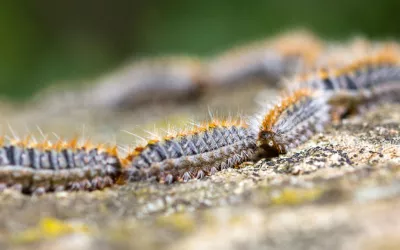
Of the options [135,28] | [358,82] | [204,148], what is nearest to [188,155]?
[204,148]

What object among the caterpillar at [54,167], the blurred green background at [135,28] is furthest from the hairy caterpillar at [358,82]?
the blurred green background at [135,28]

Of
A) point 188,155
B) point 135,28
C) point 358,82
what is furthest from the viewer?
point 135,28

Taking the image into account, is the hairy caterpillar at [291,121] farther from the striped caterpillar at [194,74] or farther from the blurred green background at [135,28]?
the blurred green background at [135,28]

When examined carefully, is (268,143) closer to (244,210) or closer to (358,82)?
(244,210)

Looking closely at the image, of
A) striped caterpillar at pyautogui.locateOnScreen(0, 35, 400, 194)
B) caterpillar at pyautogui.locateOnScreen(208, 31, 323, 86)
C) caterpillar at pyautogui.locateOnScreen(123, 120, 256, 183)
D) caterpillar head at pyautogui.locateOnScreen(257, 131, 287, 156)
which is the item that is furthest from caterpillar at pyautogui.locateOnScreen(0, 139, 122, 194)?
caterpillar at pyautogui.locateOnScreen(208, 31, 323, 86)

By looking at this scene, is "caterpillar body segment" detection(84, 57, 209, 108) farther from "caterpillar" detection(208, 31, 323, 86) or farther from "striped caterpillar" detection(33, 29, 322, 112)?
"caterpillar" detection(208, 31, 323, 86)

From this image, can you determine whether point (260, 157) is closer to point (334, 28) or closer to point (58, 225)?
point (58, 225)
